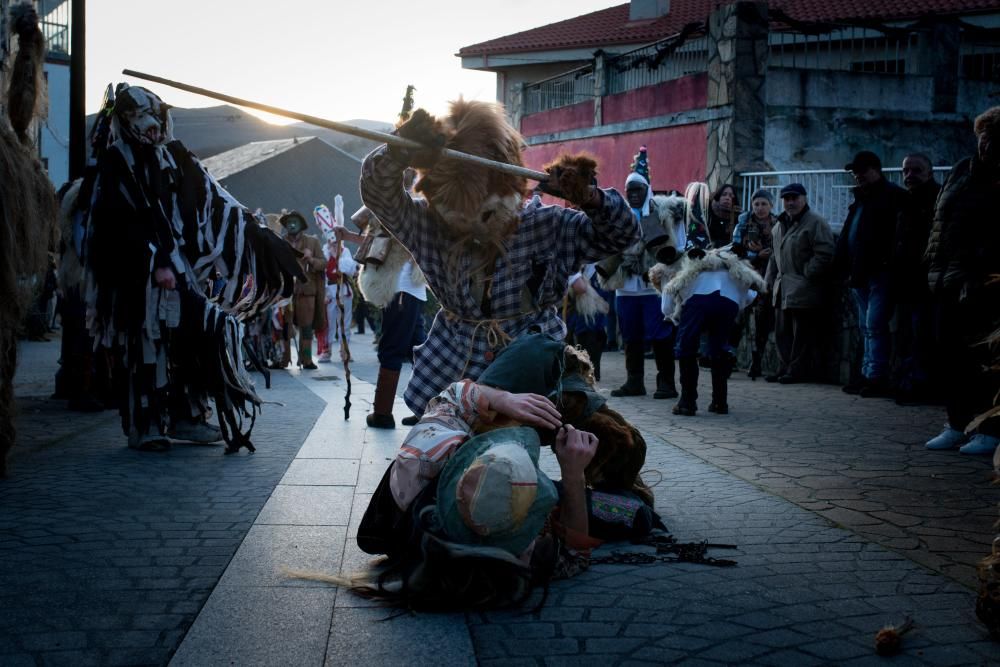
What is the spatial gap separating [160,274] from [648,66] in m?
17.4

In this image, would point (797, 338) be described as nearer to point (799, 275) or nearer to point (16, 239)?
point (799, 275)

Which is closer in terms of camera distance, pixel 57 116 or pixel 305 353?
pixel 305 353

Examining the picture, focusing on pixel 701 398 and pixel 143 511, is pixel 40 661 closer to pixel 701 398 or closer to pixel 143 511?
pixel 143 511

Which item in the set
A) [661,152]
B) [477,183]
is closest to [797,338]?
[477,183]

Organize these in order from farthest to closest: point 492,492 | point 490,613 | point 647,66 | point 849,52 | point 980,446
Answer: point 647,66, point 849,52, point 980,446, point 490,613, point 492,492

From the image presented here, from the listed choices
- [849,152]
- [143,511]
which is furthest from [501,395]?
[849,152]

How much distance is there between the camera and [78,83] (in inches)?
432

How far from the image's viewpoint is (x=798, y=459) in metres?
6.97

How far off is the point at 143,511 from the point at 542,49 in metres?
29.9

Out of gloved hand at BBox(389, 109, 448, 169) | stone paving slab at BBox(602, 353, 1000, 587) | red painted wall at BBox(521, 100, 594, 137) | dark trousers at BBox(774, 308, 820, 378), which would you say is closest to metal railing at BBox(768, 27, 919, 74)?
red painted wall at BBox(521, 100, 594, 137)

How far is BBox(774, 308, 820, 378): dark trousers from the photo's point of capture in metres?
12.1

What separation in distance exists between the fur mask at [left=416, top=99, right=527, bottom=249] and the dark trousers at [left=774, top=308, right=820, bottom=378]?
26.5 feet

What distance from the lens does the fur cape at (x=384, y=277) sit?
8.70 meters

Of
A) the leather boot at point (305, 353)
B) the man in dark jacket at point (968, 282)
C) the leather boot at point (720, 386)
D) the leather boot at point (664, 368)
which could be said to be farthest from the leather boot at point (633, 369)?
the leather boot at point (305, 353)
